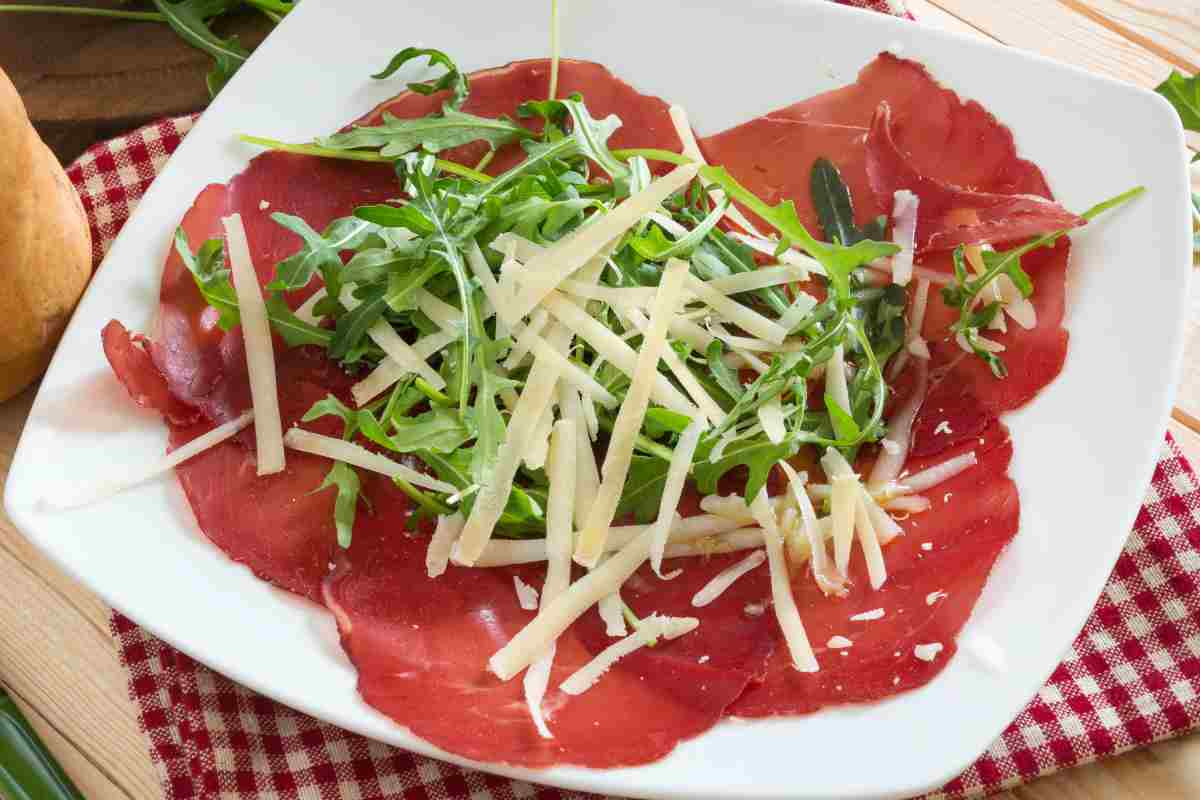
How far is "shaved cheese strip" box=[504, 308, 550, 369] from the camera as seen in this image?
1.87 m

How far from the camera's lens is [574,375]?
6.04ft

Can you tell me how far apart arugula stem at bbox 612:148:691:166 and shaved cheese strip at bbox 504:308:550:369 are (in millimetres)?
348

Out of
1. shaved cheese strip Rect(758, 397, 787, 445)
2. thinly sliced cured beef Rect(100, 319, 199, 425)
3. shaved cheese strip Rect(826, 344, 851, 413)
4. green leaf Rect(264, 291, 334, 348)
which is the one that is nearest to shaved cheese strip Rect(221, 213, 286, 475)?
green leaf Rect(264, 291, 334, 348)

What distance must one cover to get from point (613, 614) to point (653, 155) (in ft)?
2.49

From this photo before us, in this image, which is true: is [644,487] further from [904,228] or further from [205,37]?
[205,37]

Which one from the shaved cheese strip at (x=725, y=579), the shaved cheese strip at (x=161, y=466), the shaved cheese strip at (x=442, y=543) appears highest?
the shaved cheese strip at (x=725, y=579)

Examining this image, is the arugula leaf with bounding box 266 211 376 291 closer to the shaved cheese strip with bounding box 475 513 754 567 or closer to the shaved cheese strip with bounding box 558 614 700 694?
the shaved cheese strip with bounding box 475 513 754 567

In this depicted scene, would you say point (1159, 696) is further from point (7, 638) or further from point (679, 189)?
point (7, 638)

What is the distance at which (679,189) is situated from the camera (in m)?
2.04

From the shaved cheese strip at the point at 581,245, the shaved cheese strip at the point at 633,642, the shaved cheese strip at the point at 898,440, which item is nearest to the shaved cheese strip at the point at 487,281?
the shaved cheese strip at the point at 581,245

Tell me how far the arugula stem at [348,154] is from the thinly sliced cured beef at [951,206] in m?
0.66

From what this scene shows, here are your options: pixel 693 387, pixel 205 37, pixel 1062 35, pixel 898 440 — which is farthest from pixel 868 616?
pixel 205 37

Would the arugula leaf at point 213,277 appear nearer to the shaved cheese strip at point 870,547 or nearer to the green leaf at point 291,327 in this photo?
the green leaf at point 291,327

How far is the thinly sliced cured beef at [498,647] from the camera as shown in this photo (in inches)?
66.5
